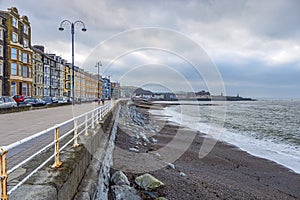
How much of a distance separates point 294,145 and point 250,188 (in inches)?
434

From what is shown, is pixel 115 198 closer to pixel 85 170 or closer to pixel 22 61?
pixel 85 170

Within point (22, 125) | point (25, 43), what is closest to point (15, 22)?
point (25, 43)

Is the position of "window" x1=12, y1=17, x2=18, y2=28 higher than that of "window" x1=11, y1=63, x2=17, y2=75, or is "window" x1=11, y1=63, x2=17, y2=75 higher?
"window" x1=12, y1=17, x2=18, y2=28

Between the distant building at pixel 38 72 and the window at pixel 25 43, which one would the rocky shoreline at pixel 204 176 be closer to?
the window at pixel 25 43

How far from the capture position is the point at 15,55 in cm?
3509

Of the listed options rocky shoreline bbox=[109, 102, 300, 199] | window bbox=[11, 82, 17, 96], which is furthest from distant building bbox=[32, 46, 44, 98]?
rocky shoreline bbox=[109, 102, 300, 199]

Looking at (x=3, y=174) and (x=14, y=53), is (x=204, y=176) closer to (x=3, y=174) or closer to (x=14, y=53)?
(x=3, y=174)

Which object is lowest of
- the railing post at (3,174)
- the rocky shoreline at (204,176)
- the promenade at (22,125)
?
the rocky shoreline at (204,176)

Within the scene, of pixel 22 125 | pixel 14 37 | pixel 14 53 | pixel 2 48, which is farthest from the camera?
pixel 14 37

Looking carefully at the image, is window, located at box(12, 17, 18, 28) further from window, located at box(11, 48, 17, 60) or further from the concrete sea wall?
the concrete sea wall

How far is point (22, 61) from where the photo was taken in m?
37.1

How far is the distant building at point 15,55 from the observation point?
3394 centimetres

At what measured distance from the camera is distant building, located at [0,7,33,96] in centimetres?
3394

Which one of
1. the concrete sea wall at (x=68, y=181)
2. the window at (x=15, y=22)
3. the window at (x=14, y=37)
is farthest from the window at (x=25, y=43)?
the concrete sea wall at (x=68, y=181)
